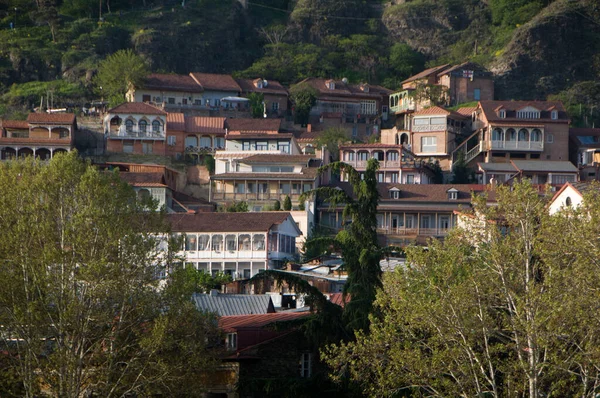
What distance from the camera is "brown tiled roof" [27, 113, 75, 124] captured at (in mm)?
98500

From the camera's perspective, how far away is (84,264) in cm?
4134

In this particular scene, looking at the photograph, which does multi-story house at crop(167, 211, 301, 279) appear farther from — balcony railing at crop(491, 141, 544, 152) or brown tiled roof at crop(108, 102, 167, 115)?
balcony railing at crop(491, 141, 544, 152)

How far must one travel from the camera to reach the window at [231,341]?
4575 centimetres

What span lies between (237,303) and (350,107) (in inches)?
2522

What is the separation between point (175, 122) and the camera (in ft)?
336

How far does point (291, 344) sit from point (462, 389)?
34.8 ft

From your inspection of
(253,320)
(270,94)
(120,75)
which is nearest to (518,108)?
(270,94)

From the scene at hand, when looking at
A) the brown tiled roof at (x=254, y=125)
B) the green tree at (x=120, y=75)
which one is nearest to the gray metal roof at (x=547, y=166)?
the brown tiled roof at (x=254, y=125)

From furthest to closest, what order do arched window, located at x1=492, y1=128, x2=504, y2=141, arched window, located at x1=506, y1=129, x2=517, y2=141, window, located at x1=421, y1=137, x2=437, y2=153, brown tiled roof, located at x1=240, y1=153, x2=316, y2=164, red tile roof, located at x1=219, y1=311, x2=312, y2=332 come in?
1. window, located at x1=421, y1=137, x2=437, y2=153
2. arched window, located at x1=506, y1=129, x2=517, y2=141
3. arched window, located at x1=492, y1=128, x2=504, y2=141
4. brown tiled roof, located at x1=240, y1=153, x2=316, y2=164
5. red tile roof, located at x1=219, y1=311, x2=312, y2=332

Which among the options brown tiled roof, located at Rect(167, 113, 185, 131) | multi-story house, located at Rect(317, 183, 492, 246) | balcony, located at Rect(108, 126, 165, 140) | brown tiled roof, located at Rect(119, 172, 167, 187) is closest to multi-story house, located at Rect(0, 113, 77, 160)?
balcony, located at Rect(108, 126, 165, 140)

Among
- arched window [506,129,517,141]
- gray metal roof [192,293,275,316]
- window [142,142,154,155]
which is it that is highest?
arched window [506,129,517,141]

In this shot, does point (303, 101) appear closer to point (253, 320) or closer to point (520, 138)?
point (520, 138)

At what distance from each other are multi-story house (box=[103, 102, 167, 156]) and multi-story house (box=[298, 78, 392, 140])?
17456mm

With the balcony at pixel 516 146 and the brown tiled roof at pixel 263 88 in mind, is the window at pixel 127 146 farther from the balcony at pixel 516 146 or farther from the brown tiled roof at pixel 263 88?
the balcony at pixel 516 146
